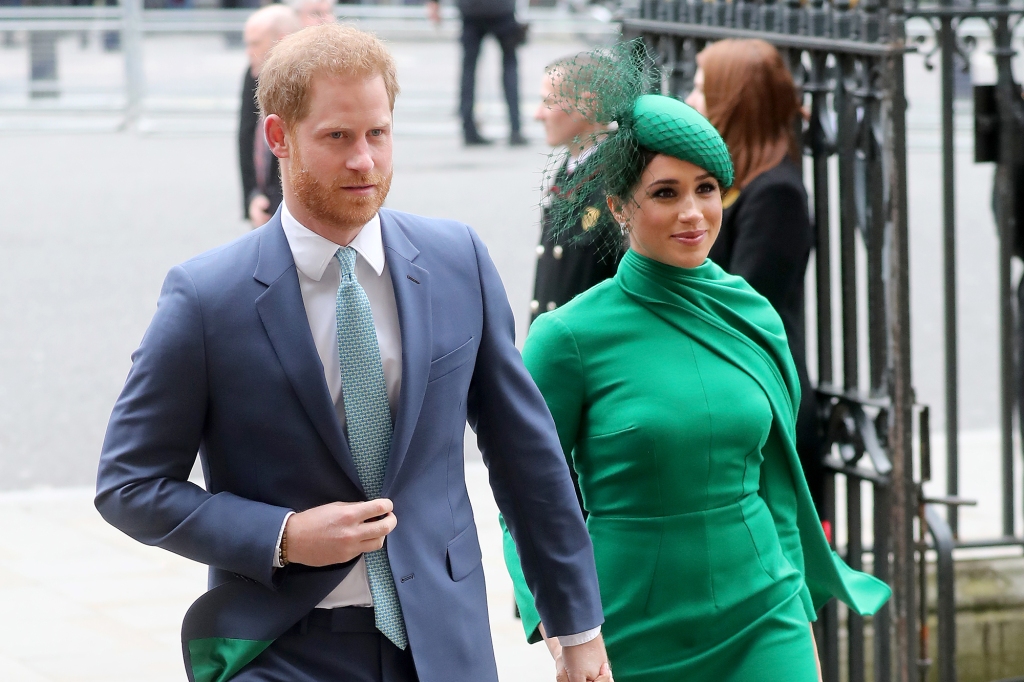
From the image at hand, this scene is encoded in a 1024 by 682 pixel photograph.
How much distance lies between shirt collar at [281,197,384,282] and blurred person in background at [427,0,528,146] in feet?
37.2

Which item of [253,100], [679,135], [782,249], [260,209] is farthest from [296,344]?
[253,100]

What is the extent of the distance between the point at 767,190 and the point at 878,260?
0.45 meters

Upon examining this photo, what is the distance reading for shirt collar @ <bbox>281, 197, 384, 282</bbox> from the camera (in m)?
2.50

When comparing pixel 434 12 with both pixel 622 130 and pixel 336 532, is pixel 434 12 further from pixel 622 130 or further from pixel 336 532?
pixel 336 532

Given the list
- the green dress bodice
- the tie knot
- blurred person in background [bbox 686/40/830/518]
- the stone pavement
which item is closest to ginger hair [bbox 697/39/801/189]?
blurred person in background [bbox 686/40/830/518]

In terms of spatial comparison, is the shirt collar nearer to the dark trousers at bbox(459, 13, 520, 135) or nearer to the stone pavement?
the stone pavement

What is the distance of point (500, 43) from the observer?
552 inches

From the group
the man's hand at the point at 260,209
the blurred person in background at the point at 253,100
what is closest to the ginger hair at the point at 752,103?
the man's hand at the point at 260,209

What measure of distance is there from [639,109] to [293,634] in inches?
51.3

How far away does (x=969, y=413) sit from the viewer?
312 inches

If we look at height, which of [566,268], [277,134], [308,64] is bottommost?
[566,268]

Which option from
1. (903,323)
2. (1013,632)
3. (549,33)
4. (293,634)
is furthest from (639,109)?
(549,33)

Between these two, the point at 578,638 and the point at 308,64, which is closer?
the point at 308,64

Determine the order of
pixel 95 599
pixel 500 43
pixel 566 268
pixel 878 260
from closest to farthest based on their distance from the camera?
pixel 878 260
pixel 566 268
pixel 95 599
pixel 500 43
